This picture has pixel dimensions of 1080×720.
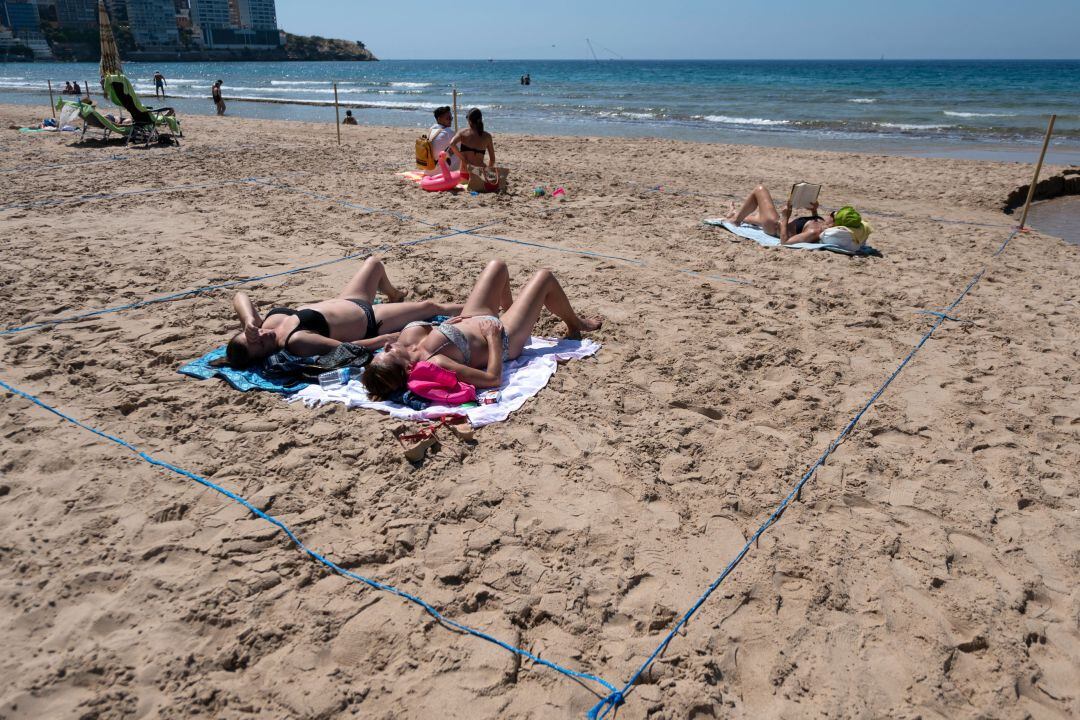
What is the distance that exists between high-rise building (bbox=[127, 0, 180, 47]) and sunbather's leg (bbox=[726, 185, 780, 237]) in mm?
99590

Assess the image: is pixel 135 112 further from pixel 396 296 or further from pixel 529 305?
pixel 529 305

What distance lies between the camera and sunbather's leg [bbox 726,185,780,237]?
6.44 metres

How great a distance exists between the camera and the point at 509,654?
2023 millimetres

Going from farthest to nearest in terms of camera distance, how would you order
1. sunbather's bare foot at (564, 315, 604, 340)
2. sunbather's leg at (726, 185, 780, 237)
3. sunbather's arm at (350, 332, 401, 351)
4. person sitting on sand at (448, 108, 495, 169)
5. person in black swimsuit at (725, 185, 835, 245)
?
person sitting on sand at (448, 108, 495, 169)
sunbather's leg at (726, 185, 780, 237)
person in black swimsuit at (725, 185, 835, 245)
sunbather's bare foot at (564, 315, 604, 340)
sunbather's arm at (350, 332, 401, 351)

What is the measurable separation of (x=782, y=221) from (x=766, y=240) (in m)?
0.22

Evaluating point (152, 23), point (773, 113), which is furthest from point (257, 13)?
point (773, 113)

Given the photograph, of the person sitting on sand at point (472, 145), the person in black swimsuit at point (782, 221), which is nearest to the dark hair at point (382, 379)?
the person in black swimsuit at point (782, 221)

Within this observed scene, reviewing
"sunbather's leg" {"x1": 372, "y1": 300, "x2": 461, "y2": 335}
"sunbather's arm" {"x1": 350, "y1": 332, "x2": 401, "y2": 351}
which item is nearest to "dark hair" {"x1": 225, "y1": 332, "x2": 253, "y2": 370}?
"sunbather's arm" {"x1": 350, "y1": 332, "x2": 401, "y2": 351}

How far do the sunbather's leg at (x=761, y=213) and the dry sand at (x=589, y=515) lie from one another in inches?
53.0

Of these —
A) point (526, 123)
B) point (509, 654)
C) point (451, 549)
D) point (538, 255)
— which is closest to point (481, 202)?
point (538, 255)

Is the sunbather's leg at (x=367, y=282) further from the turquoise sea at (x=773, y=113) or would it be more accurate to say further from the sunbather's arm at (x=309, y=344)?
the turquoise sea at (x=773, y=113)

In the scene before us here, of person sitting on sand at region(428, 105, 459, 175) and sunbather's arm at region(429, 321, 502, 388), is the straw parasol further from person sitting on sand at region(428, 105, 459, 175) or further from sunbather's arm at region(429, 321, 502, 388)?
sunbather's arm at region(429, 321, 502, 388)

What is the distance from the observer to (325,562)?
7.70 feet

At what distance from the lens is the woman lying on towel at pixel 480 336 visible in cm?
343
